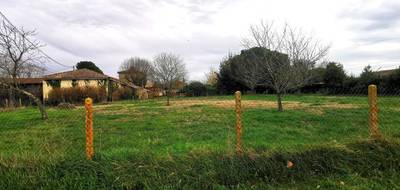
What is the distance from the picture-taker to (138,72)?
74062 mm

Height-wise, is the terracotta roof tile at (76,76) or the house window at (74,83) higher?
the terracotta roof tile at (76,76)

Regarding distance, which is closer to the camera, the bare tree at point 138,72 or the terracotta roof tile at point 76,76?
the terracotta roof tile at point 76,76

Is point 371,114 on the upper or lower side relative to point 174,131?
upper

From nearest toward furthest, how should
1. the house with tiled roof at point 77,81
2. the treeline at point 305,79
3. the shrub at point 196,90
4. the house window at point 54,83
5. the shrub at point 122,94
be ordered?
the treeline at point 305,79 → the house with tiled roof at point 77,81 → the house window at point 54,83 → the shrub at point 122,94 → the shrub at point 196,90

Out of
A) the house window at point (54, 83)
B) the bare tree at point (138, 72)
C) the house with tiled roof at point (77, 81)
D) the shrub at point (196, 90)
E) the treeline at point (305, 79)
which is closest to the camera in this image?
the treeline at point (305, 79)

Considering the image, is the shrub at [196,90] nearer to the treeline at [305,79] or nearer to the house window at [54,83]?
the treeline at [305,79]

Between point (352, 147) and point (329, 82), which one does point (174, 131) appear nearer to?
point (352, 147)

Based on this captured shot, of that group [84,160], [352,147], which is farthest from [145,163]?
[352,147]

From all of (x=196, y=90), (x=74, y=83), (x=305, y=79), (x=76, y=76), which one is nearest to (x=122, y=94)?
(x=76, y=76)

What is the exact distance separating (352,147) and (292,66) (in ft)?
47.8

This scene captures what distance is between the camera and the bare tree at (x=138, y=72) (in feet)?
242

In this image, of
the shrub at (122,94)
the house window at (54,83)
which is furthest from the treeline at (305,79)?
the house window at (54,83)

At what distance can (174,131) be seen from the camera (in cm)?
1017

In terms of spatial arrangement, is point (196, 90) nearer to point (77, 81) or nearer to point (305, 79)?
point (77, 81)
